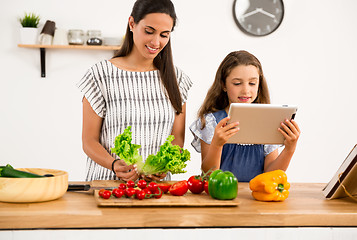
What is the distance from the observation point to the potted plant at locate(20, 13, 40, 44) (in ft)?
12.9

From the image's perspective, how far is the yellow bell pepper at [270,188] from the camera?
1695 mm

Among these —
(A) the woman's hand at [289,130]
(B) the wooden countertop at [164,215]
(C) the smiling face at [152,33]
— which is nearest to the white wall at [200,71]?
(C) the smiling face at [152,33]

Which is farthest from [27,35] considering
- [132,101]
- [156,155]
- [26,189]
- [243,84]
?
[26,189]

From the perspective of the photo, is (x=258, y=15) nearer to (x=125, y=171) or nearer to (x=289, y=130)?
(x=289, y=130)

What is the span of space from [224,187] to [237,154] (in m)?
0.72

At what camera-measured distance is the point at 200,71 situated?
4.34m

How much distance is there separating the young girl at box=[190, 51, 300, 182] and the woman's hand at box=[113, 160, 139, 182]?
37cm

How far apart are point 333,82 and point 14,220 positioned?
385cm

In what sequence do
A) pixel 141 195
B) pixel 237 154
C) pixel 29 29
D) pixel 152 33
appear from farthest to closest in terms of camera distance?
pixel 29 29
pixel 237 154
pixel 152 33
pixel 141 195

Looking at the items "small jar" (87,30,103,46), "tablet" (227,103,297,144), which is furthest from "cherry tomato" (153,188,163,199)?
"small jar" (87,30,103,46)

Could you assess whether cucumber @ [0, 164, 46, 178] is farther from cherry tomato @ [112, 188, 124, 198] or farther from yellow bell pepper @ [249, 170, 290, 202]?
yellow bell pepper @ [249, 170, 290, 202]

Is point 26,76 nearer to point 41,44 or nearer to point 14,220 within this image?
point 41,44

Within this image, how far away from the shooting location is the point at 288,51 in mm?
4488

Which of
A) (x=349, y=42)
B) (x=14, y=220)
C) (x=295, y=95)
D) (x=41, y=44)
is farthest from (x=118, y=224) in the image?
(x=349, y=42)
